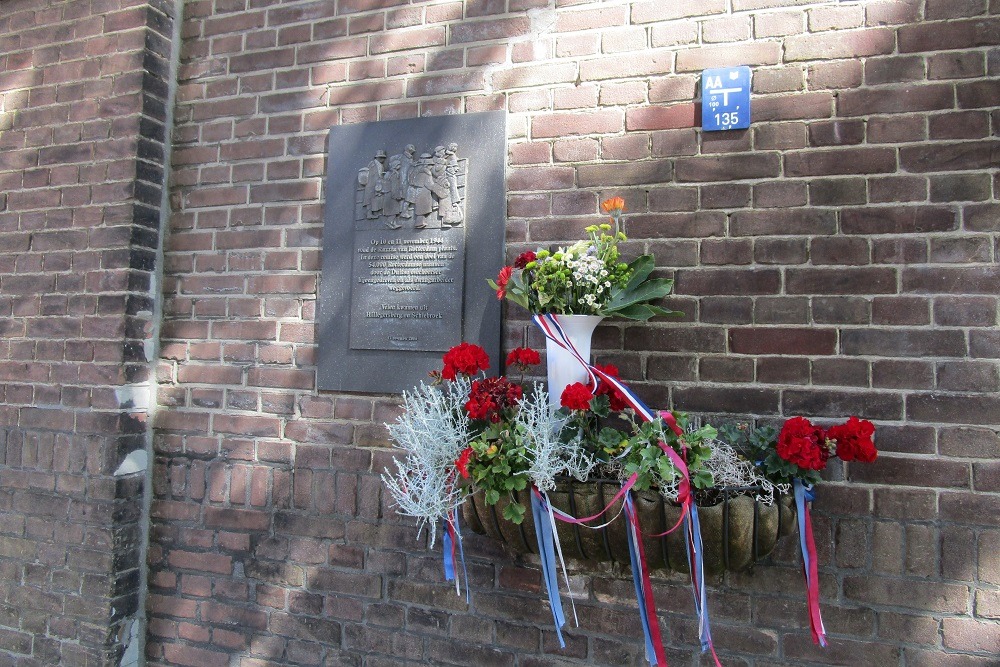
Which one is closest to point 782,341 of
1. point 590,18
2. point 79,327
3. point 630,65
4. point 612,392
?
point 612,392

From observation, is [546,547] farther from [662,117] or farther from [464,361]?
[662,117]

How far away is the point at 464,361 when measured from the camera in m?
1.95

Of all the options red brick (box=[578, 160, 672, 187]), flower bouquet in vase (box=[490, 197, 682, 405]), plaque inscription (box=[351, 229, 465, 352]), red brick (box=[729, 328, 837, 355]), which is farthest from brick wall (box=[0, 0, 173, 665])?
red brick (box=[729, 328, 837, 355])

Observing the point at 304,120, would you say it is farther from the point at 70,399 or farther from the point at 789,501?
the point at 789,501

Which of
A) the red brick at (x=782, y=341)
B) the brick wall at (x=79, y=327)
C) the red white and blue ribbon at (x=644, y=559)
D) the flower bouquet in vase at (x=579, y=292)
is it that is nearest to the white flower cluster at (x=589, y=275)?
the flower bouquet in vase at (x=579, y=292)

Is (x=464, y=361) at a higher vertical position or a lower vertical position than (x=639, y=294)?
lower

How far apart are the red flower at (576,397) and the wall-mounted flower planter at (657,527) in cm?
22

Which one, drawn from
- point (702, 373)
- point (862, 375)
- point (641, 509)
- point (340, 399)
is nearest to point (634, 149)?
point (702, 373)

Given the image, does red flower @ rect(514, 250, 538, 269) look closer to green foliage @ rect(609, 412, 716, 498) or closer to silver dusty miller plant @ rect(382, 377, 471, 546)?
silver dusty miller plant @ rect(382, 377, 471, 546)

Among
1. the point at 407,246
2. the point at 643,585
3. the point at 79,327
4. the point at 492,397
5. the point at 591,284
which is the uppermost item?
the point at 407,246

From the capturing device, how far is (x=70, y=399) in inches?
103

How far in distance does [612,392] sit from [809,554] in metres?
0.67

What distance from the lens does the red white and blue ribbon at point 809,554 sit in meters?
1.77

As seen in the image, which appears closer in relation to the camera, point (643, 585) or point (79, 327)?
point (643, 585)
